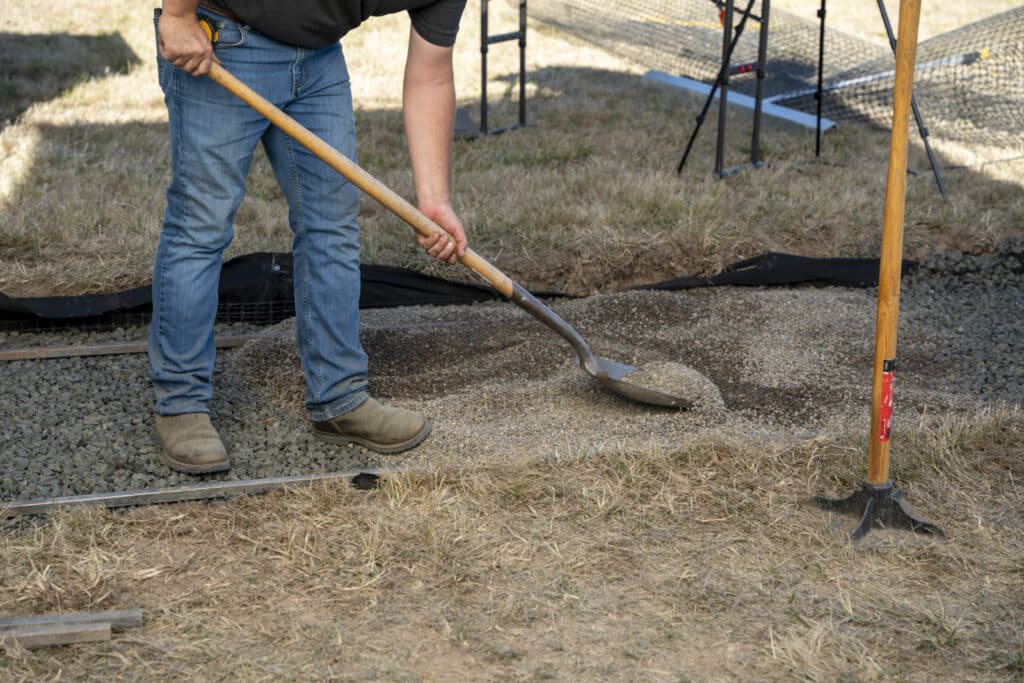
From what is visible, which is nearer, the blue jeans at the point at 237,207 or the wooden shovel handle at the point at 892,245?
the wooden shovel handle at the point at 892,245

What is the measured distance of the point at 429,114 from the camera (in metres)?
2.88

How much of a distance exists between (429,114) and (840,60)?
633cm

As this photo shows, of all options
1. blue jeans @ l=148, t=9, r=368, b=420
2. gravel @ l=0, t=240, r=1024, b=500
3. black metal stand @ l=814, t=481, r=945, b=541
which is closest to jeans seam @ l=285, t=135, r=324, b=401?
blue jeans @ l=148, t=9, r=368, b=420

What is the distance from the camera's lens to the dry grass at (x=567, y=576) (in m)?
2.17

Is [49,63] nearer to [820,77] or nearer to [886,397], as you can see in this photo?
[820,77]

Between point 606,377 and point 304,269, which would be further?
point 606,377

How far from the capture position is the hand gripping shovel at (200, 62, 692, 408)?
2.61m

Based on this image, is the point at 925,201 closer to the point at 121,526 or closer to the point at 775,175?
the point at 775,175

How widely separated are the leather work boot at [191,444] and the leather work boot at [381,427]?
331 mm

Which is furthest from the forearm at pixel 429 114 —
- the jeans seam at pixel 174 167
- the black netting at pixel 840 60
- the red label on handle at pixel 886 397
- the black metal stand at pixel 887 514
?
the black netting at pixel 840 60

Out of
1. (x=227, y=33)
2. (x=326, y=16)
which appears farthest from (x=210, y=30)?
(x=326, y=16)

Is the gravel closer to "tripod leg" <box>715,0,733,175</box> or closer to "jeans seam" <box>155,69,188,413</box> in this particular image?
"jeans seam" <box>155,69,188,413</box>

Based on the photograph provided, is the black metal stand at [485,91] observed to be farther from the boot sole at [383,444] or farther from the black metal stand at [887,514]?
the black metal stand at [887,514]

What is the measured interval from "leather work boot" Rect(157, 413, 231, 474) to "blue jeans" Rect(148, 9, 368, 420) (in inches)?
1.4
